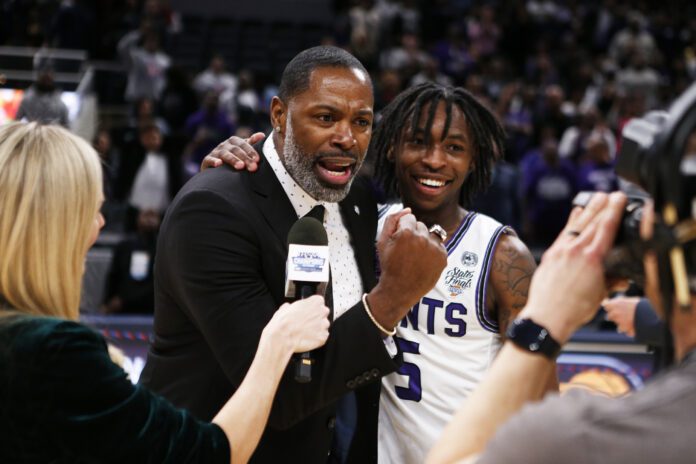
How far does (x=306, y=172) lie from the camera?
2814 mm

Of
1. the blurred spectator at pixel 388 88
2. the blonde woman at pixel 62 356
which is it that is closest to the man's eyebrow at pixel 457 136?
the blonde woman at pixel 62 356

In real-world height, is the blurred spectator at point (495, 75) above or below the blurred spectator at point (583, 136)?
above

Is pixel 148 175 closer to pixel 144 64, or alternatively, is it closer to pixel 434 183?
pixel 144 64

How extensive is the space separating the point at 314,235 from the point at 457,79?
10702 millimetres

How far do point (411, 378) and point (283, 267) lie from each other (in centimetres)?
65

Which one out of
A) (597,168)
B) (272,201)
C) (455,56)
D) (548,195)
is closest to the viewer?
(272,201)

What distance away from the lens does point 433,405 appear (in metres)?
2.94

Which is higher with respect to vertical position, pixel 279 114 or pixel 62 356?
pixel 279 114

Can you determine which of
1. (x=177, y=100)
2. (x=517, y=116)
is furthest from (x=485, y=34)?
(x=177, y=100)

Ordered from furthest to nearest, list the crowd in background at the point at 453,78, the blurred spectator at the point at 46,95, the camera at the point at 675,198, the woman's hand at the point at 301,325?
the crowd in background at the point at 453,78, the blurred spectator at the point at 46,95, the woman's hand at the point at 301,325, the camera at the point at 675,198

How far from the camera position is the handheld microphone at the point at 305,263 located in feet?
7.32

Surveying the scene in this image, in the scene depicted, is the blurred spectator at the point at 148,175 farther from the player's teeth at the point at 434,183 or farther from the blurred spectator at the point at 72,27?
the player's teeth at the point at 434,183

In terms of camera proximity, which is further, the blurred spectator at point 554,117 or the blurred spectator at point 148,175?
the blurred spectator at point 554,117

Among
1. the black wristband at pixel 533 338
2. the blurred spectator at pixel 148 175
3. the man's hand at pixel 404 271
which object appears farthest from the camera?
the blurred spectator at pixel 148 175
